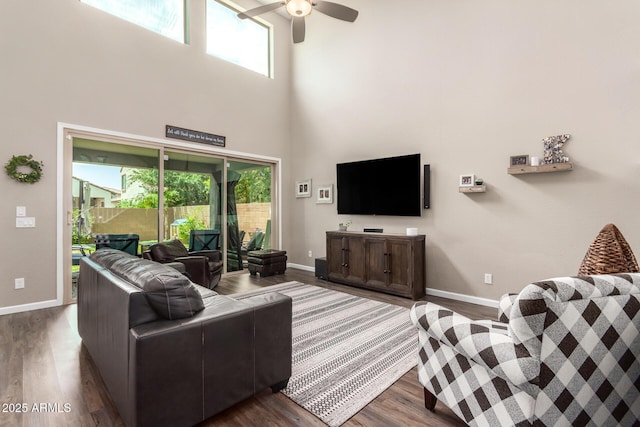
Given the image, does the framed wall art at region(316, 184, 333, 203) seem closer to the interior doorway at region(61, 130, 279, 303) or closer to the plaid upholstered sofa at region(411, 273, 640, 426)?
the interior doorway at region(61, 130, 279, 303)

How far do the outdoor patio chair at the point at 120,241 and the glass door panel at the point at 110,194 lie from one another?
30 mm

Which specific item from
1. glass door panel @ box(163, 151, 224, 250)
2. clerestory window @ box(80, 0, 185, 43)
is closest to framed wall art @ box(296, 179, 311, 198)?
glass door panel @ box(163, 151, 224, 250)

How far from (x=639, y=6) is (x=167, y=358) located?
4.89 metres

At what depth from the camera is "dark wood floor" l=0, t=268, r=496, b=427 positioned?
67.1 inches

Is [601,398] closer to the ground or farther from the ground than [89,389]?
farther from the ground

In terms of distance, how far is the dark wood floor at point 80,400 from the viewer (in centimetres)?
171

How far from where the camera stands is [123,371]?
151cm

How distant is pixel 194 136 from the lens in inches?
196

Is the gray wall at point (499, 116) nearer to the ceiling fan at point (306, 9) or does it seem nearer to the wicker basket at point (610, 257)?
the ceiling fan at point (306, 9)

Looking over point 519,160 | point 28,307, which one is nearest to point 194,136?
point 28,307

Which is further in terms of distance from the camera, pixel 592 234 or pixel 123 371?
pixel 592 234

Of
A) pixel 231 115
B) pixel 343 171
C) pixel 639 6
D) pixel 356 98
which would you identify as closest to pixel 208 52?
pixel 231 115

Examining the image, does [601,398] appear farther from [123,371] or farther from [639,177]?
[639,177]

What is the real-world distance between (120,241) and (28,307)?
118 cm
